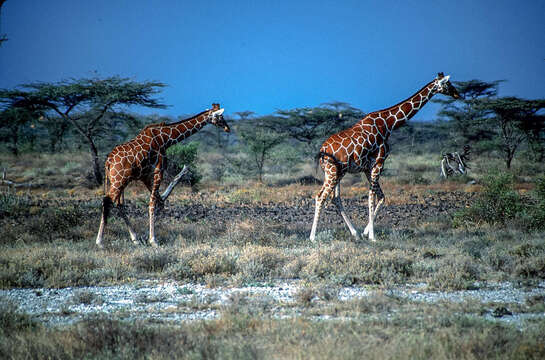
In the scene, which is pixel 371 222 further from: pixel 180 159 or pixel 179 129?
pixel 180 159

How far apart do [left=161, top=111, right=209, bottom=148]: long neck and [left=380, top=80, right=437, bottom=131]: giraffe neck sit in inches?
146

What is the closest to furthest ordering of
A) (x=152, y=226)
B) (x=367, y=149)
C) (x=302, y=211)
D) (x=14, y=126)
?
(x=152, y=226)
(x=367, y=149)
(x=302, y=211)
(x=14, y=126)

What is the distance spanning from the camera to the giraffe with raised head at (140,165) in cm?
813

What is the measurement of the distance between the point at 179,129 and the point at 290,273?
3.91 metres

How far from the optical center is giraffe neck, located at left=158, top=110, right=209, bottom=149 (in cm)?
863

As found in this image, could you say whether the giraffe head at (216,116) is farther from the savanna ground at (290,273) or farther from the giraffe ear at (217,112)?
the savanna ground at (290,273)

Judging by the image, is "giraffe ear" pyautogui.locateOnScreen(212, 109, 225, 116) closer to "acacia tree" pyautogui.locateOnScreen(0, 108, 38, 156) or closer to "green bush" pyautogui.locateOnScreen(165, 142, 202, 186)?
"green bush" pyautogui.locateOnScreen(165, 142, 202, 186)

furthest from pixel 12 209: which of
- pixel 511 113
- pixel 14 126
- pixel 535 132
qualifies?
pixel 535 132

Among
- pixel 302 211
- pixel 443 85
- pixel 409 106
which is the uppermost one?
pixel 443 85

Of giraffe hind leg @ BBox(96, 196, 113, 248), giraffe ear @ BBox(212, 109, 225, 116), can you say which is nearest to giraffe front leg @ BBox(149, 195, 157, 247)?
giraffe hind leg @ BBox(96, 196, 113, 248)

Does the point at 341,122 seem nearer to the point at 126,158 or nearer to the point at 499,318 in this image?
the point at 126,158

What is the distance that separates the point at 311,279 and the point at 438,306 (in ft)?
A: 5.78

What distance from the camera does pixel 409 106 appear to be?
924 cm

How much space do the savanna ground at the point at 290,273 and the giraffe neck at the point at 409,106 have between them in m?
2.32
